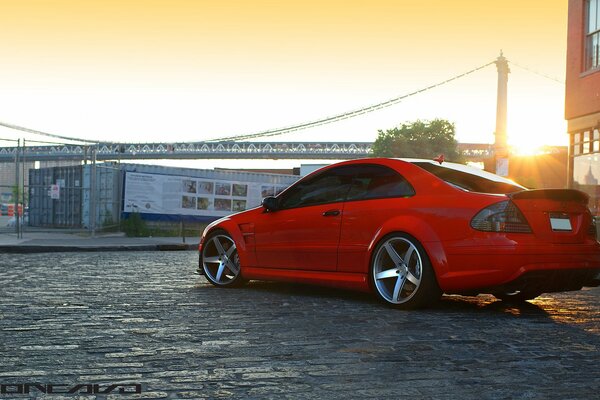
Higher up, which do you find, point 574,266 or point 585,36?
point 585,36

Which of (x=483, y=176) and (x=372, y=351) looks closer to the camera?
(x=372, y=351)

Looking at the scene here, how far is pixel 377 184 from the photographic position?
6938mm

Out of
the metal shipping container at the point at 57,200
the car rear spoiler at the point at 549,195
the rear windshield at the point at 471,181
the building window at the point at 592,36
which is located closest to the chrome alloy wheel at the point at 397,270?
the rear windshield at the point at 471,181

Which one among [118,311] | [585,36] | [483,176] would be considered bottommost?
[118,311]

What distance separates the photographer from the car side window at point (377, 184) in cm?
669

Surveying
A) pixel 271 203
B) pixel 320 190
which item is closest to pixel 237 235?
pixel 271 203

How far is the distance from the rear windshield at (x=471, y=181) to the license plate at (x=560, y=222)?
1.40 ft

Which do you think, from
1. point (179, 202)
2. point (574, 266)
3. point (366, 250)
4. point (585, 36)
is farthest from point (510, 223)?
point (179, 202)

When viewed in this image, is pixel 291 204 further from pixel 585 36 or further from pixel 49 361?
pixel 585 36

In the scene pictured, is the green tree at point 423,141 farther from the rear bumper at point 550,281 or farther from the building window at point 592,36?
the rear bumper at point 550,281

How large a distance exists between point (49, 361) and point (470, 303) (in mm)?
4196

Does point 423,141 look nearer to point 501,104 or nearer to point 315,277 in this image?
point 501,104

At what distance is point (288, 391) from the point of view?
140 inches

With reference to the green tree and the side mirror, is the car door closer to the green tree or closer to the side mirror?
the side mirror
